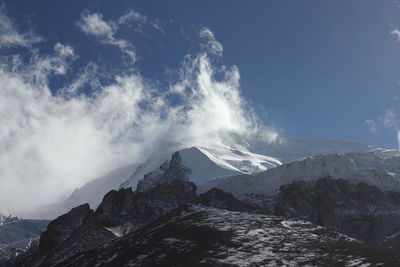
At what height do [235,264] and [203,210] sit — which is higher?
[203,210]

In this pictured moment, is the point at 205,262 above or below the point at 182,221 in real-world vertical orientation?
below

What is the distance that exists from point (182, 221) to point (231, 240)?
2759 cm

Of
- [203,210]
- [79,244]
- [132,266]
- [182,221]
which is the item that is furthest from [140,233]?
[79,244]

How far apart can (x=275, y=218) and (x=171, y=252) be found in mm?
36771

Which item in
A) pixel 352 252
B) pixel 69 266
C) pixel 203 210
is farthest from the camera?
pixel 203 210

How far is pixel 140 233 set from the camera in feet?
441

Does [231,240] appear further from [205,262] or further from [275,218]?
[275,218]

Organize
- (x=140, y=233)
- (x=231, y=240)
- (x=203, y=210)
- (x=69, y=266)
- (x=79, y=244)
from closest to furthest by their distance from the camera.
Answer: (x=231, y=240) → (x=69, y=266) → (x=140, y=233) → (x=203, y=210) → (x=79, y=244)

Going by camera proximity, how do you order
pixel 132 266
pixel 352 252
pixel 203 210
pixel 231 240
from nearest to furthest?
pixel 352 252 → pixel 132 266 → pixel 231 240 → pixel 203 210

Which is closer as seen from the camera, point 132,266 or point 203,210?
point 132,266

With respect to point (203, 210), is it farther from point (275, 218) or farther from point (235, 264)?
point (235, 264)

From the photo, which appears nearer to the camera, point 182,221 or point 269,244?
point 269,244

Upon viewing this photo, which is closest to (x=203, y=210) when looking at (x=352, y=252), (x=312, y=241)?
(x=312, y=241)

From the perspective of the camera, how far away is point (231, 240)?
360ft
